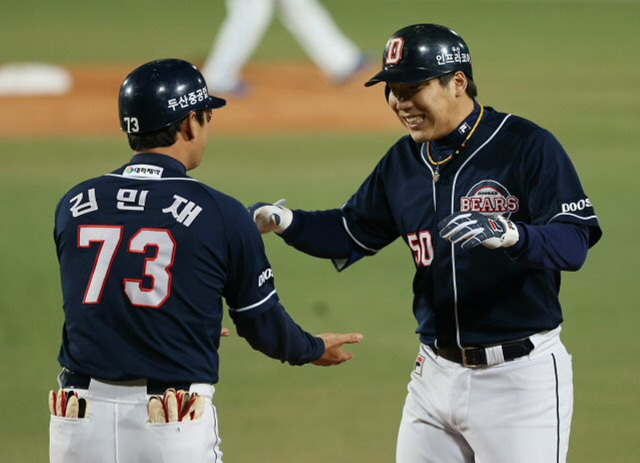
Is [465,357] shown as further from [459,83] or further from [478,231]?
[459,83]

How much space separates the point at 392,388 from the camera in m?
6.00

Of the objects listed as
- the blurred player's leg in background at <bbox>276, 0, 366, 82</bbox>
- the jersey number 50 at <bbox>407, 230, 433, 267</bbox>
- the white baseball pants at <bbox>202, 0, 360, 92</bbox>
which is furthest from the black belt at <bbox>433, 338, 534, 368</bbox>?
the blurred player's leg in background at <bbox>276, 0, 366, 82</bbox>

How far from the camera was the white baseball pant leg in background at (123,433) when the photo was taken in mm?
3119

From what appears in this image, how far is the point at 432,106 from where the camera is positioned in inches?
144

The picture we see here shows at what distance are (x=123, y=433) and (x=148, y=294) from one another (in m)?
0.40

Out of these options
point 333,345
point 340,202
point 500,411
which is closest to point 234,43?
point 340,202

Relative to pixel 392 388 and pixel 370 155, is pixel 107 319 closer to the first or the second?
pixel 392 388

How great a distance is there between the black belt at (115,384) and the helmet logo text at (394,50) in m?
1.29

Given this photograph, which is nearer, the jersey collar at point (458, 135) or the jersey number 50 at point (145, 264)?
the jersey number 50 at point (145, 264)

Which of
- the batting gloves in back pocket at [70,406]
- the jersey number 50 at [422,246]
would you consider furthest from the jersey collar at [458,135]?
the batting gloves in back pocket at [70,406]

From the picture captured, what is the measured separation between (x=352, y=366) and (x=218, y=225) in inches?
129

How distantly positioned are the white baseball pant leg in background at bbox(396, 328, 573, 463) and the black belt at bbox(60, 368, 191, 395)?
2.98ft

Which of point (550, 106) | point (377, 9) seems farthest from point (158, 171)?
point (377, 9)

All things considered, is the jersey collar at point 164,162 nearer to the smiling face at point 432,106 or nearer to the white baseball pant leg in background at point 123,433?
the white baseball pant leg in background at point 123,433
